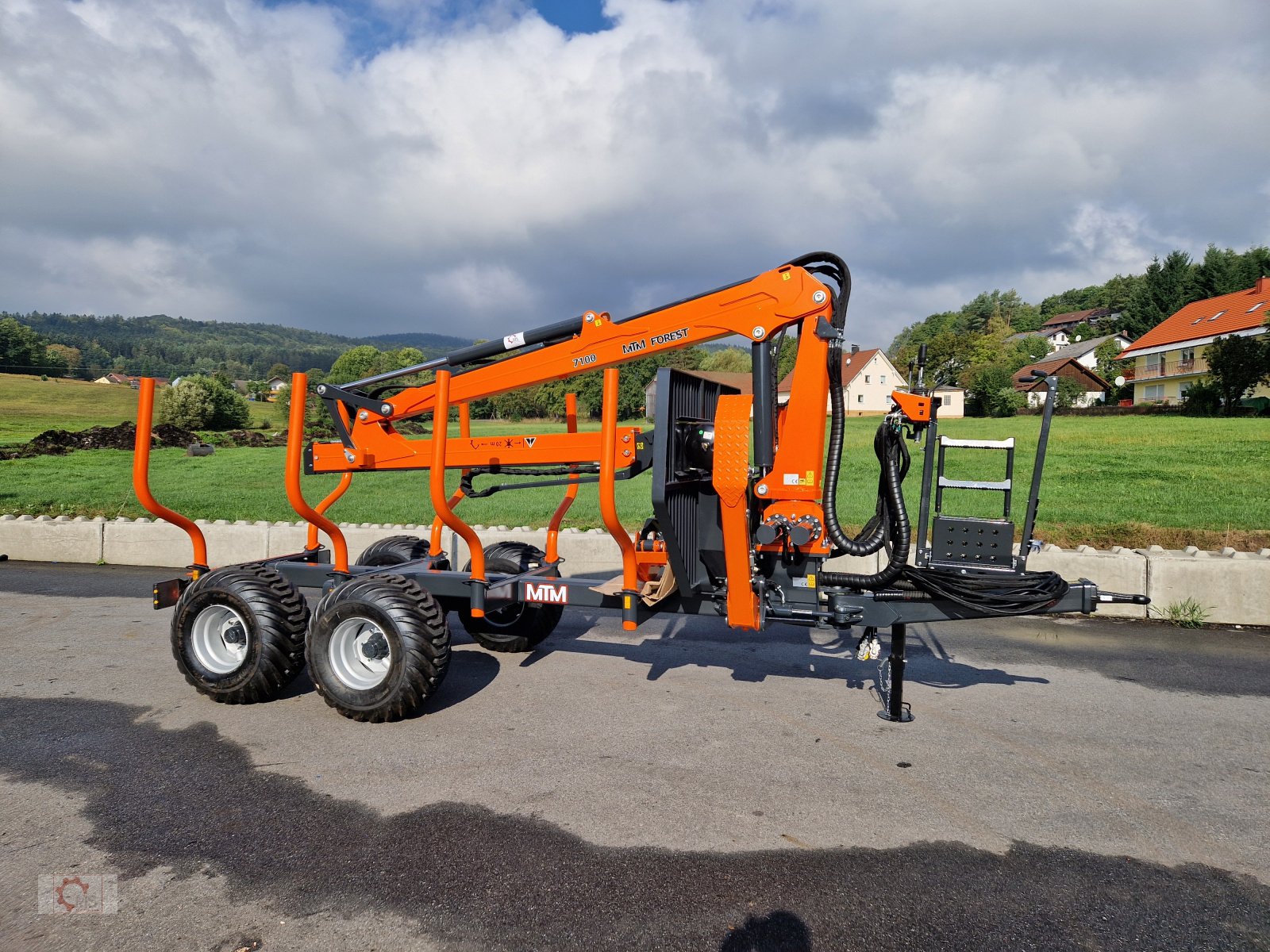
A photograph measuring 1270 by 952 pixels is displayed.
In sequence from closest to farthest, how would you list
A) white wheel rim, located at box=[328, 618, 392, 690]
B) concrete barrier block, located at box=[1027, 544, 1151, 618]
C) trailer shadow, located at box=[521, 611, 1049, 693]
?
1. white wheel rim, located at box=[328, 618, 392, 690]
2. trailer shadow, located at box=[521, 611, 1049, 693]
3. concrete barrier block, located at box=[1027, 544, 1151, 618]

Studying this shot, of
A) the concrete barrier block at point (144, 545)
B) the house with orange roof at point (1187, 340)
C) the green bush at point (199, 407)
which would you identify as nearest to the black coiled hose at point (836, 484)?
the concrete barrier block at point (144, 545)

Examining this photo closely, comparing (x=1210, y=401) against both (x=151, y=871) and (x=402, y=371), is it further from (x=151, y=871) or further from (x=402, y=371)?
(x=151, y=871)

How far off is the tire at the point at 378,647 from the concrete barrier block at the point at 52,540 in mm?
8391

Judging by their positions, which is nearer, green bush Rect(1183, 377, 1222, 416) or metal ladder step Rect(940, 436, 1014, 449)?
metal ladder step Rect(940, 436, 1014, 449)

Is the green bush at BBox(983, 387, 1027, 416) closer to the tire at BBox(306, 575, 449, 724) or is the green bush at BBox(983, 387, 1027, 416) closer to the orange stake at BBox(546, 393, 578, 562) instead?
the orange stake at BBox(546, 393, 578, 562)

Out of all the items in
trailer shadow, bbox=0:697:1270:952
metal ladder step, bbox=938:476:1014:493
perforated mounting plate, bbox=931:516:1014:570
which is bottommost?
trailer shadow, bbox=0:697:1270:952

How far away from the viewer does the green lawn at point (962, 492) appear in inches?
415

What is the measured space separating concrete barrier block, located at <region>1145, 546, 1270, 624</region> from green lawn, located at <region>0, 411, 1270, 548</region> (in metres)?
1.84

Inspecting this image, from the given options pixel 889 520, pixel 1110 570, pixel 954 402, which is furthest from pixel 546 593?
pixel 954 402

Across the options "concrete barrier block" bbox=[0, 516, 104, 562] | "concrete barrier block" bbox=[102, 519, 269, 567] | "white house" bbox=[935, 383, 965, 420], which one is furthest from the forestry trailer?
"white house" bbox=[935, 383, 965, 420]

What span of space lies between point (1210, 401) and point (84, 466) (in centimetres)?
4350

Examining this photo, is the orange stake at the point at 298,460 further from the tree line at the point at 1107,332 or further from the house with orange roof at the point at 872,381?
the house with orange roof at the point at 872,381

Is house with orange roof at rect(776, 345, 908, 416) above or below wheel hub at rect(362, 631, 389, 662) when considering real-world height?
above

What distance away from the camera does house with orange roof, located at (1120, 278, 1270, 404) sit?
174ft
